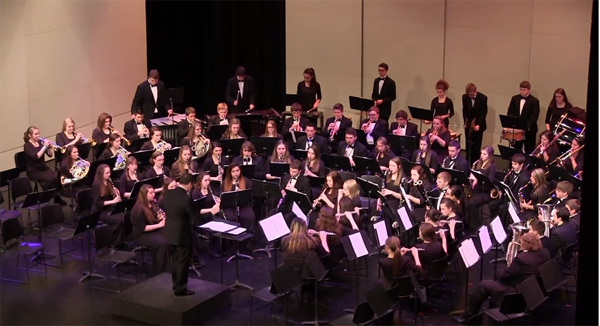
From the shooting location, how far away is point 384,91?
1575cm

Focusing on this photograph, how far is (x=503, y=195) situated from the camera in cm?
1177

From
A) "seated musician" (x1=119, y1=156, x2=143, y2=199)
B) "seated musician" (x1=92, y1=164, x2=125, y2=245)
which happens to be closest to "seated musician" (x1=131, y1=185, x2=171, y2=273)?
"seated musician" (x1=92, y1=164, x2=125, y2=245)

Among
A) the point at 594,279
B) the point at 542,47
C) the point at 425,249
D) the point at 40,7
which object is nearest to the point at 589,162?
the point at 594,279

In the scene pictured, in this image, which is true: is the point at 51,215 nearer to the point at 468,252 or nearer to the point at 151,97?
the point at 151,97

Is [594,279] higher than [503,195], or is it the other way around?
[594,279]

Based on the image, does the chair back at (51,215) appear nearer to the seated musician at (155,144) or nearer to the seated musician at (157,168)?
the seated musician at (157,168)

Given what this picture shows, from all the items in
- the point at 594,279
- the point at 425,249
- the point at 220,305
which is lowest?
the point at 220,305

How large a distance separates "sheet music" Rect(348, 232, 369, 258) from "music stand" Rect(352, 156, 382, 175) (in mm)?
2858

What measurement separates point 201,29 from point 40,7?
4720mm

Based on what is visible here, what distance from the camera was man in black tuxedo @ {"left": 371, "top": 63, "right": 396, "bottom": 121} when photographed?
51.5 ft

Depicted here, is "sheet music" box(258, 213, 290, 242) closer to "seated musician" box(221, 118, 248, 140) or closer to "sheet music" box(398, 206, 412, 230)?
"sheet music" box(398, 206, 412, 230)

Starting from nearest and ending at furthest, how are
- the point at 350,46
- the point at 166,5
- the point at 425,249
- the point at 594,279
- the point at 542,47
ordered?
the point at 594,279
the point at 425,249
the point at 542,47
the point at 350,46
the point at 166,5

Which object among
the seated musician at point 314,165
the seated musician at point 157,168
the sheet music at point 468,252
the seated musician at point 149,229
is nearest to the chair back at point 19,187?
the seated musician at point 157,168

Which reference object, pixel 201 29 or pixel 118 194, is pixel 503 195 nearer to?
pixel 118 194
